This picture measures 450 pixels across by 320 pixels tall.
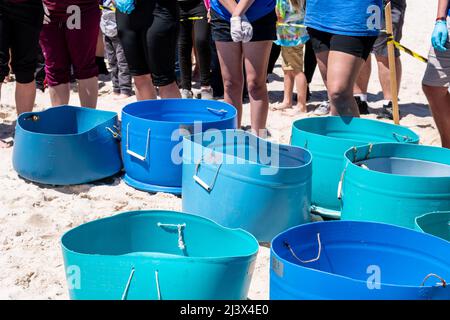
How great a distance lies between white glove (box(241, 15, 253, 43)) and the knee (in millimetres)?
289

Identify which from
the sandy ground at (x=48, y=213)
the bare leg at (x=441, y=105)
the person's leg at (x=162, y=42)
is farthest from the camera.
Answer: the bare leg at (x=441, y=105)

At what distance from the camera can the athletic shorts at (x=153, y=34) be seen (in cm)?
416

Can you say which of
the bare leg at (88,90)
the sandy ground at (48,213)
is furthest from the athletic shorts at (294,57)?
the bare leg at (88,90)

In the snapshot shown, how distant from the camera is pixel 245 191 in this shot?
3107 mm

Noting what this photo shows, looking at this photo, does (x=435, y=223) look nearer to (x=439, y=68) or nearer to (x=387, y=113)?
(x=439, y=68)

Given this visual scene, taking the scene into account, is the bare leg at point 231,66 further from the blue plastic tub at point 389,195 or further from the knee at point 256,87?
the blue plastic tub at point 389,195

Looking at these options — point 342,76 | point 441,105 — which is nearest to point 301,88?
point 441,105

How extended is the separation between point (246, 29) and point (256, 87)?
0.41 m

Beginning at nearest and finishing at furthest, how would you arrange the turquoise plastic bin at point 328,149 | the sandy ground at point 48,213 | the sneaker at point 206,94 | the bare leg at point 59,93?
the sandy ground at point 48,213, the turquoise plastic bin at point 328,149, the bare leg at point 59,93, the sneaker at point 206,94

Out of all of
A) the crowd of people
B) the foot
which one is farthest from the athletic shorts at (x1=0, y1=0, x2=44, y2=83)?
the foot

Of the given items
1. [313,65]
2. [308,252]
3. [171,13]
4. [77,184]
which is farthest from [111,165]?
[313,65]

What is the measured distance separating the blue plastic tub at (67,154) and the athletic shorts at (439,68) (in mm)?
1905

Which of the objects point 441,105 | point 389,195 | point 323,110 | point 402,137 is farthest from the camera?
point 323,110
